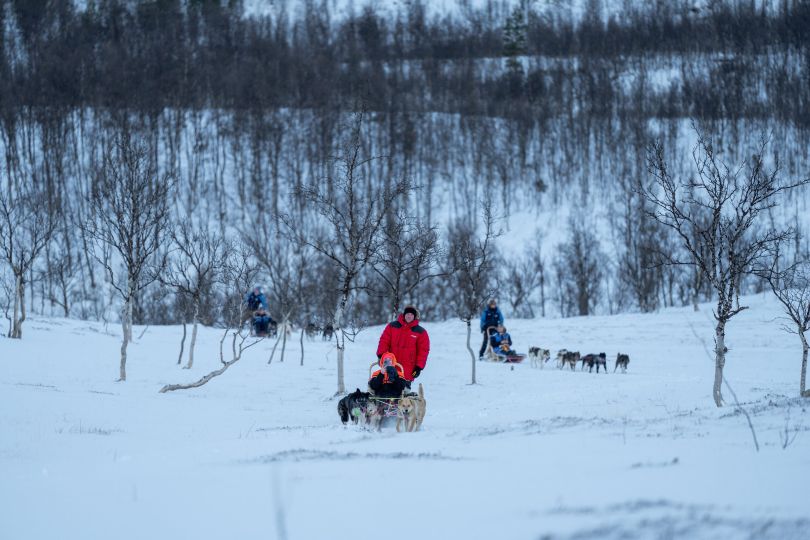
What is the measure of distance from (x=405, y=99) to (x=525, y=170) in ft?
54.2

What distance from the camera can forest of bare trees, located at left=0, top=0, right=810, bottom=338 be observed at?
155 feet

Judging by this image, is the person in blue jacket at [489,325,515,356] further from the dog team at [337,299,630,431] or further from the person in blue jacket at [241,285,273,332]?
the dog team at [337,299,630,431]

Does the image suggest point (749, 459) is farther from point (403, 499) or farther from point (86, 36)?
point (86, 36)

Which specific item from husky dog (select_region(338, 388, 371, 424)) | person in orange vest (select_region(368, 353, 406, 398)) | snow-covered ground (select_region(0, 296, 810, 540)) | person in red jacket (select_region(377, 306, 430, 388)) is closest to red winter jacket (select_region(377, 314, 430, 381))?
person in red jacket (select_region(377, 306, 430, 388))

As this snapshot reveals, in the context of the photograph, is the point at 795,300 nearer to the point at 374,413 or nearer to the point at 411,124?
the point at 374,413

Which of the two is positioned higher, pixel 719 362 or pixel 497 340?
pixel 719 362

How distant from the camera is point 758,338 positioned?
90.7ft

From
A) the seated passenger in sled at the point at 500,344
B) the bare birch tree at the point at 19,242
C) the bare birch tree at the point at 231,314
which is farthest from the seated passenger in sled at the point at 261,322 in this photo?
the seated passenger in sled at the point at 500,344

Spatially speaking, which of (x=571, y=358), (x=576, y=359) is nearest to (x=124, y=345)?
(x=571, y=358)

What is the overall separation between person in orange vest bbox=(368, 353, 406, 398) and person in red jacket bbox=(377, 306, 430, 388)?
41cm

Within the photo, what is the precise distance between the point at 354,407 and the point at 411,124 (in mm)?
56619

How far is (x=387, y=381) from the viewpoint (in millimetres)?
9312

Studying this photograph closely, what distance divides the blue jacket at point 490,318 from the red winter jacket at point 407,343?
14114mm

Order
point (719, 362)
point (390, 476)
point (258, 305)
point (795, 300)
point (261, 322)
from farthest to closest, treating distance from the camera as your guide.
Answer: point (261, 322) < point (258, 305) < point (795, 300) < point (719, 362) < point (390, 476)
